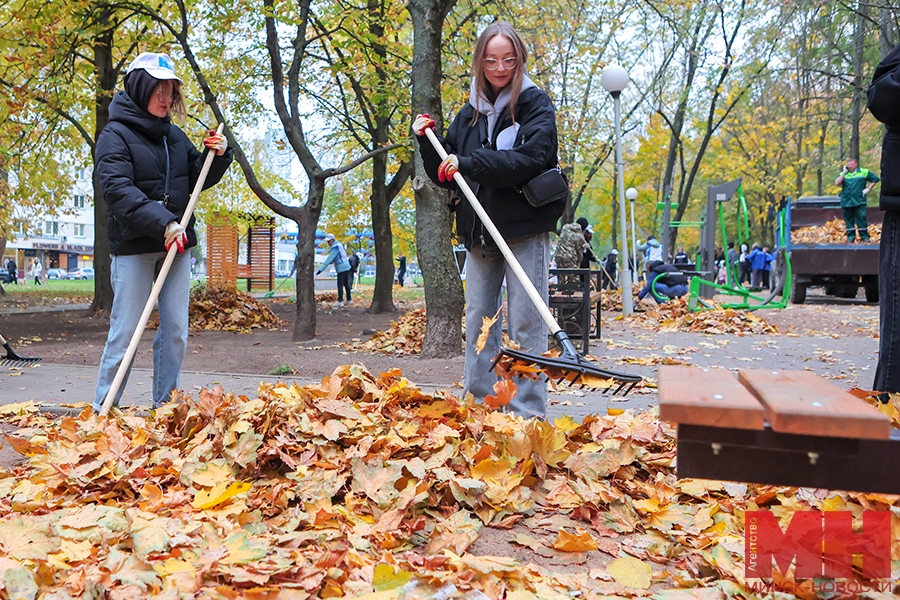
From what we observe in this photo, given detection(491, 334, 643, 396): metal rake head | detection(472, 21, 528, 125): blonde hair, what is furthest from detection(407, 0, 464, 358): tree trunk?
detection(491, 334, 643, 396): metal rake head

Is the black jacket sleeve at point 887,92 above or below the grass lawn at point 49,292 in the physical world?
above

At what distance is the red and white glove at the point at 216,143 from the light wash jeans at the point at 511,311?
164cm

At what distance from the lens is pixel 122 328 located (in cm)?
386

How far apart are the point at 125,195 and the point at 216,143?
25.3 inches

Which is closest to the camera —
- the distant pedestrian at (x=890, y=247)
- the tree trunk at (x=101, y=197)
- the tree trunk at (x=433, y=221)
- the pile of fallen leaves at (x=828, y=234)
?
the distant pedestrian at (x=890, y=247)

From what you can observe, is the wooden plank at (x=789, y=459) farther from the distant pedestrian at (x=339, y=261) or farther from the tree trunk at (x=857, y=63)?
the tree trunk at (x=857, y=63)

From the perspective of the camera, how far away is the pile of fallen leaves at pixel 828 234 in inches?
564

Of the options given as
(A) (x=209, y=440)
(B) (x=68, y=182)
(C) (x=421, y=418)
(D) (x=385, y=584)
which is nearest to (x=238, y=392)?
(A) (x=209, y=440)

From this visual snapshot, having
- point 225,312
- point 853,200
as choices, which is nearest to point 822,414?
point 225,312

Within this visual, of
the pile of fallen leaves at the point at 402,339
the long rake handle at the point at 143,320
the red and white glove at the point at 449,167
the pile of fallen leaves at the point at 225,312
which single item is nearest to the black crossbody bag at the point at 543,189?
the red and white glove at the point at 449,167

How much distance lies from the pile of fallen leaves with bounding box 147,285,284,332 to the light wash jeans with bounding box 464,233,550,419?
300 inches

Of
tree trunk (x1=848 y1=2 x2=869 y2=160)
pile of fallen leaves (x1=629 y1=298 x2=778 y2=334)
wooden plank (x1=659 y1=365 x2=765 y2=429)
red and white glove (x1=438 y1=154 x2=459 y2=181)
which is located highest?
tree trunk (x1=848 y1=2 x2=869 y2=160)

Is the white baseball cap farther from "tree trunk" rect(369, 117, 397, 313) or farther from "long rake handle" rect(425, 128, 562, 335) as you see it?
"tree trunk" rect(369, 117, 397, 313)

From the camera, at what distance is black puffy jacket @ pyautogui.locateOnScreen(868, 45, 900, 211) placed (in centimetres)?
291
